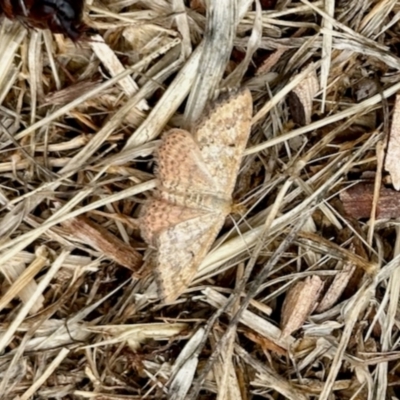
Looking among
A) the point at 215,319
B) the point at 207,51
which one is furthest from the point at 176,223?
the point at 207,51

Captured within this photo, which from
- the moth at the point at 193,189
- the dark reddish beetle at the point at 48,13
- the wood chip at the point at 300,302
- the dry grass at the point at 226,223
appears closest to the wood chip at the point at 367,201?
the dry grass at the point at 226,223

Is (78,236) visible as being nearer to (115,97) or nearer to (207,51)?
(115,97)

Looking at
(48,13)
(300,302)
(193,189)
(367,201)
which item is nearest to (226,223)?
(193,189)

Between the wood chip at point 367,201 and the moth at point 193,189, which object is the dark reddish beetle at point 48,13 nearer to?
the moth at point 193,189

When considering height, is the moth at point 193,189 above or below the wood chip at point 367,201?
above

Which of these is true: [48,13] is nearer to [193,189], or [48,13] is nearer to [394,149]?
[193,189]

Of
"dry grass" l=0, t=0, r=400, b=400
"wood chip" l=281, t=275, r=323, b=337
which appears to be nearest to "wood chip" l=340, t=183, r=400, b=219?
"dry grass" l=0, t=0, r=400, b=400
